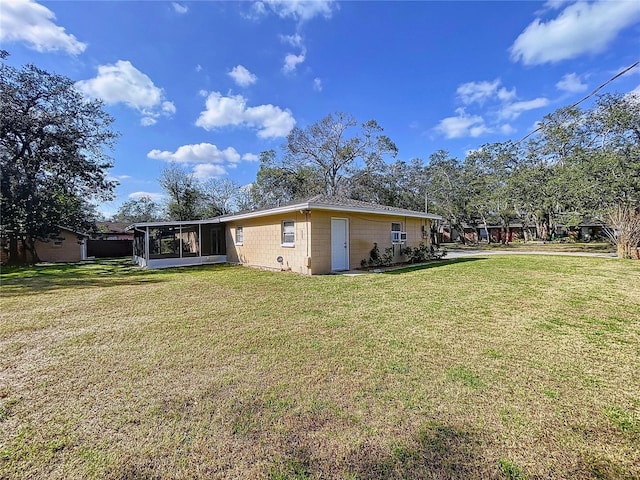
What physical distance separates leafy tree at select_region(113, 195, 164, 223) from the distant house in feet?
66.7

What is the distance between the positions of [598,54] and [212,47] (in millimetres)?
15070

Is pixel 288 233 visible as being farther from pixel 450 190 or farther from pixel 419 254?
pixel 450 190

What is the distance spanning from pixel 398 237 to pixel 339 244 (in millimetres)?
3688

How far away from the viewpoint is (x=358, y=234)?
11672 mm

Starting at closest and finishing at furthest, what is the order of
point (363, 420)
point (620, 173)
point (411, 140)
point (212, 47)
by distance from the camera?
1. point (363, 420)
2. point (212, 47)
3. point (620, 173)
4. point (411, 140)

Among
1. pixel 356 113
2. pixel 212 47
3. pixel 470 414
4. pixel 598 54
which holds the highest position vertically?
pixel 356 113

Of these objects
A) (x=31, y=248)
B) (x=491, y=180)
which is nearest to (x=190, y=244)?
(x=31, y=248)

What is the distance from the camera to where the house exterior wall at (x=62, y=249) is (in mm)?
19000

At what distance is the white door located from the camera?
1088 cm

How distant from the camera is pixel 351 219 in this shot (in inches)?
448

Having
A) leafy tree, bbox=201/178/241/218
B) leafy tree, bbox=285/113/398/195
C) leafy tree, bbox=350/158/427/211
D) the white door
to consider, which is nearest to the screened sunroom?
the white door

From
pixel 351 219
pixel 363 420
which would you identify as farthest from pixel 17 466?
pixel 351 219

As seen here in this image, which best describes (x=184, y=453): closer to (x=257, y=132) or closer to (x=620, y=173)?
(x=620, y=173)

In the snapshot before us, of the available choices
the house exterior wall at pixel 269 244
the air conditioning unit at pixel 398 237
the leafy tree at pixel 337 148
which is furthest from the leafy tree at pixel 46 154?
the air conditioning unit at pixel 398 237
